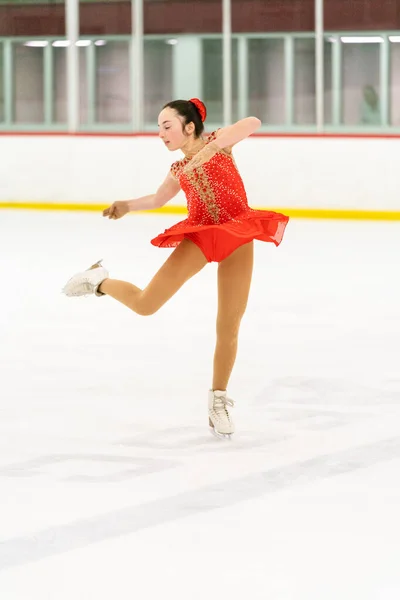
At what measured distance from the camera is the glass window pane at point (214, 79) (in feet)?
48.7

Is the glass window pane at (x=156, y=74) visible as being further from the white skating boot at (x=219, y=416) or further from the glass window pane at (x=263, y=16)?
the white skating boot at (x=219, y=416)

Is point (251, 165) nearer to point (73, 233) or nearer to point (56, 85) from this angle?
point (73, 233)

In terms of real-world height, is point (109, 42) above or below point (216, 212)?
above

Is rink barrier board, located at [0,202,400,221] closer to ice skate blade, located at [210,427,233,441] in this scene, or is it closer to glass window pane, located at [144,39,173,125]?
glass window pane, located at [144,39,173,125]

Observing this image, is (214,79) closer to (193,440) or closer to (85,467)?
(193,440)

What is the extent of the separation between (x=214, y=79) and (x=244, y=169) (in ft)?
7.24

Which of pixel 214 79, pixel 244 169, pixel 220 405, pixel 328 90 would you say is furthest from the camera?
pixel 214 79

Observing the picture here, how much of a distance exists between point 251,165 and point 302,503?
32.4 ft

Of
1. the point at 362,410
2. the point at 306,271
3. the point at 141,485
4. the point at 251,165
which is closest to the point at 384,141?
the point at 251,165

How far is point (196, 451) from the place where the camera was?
156 inches

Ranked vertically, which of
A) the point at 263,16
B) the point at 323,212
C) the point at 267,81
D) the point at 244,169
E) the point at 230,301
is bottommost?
the point at 323,212

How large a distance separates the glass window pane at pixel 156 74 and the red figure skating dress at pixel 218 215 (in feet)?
36.3

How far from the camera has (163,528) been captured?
312 centimetres

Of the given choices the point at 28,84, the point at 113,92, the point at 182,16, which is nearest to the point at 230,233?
the point at 182,16
